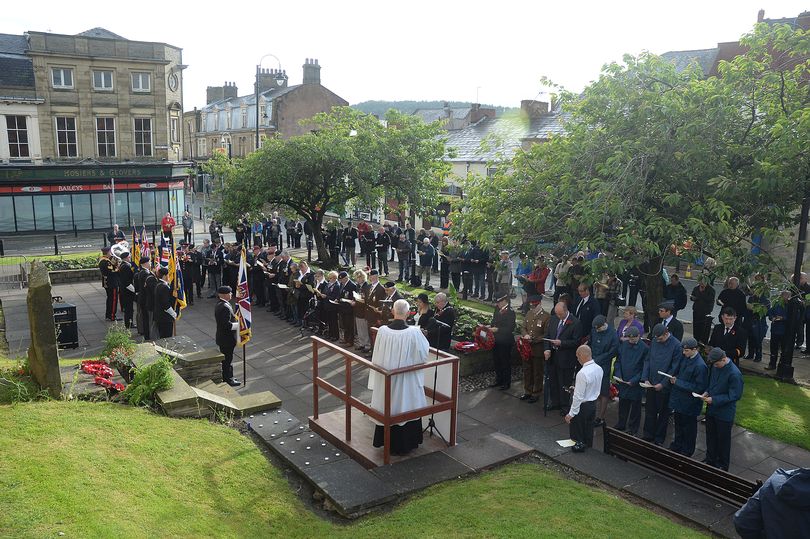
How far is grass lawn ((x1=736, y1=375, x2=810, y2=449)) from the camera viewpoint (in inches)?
416

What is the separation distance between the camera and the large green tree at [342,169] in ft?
78.9

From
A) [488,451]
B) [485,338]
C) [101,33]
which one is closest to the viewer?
[488,451]

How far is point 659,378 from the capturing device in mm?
9883

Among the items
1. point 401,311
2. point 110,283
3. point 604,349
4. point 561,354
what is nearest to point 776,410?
point 604,349

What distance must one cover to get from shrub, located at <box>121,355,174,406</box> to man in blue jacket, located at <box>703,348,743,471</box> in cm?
796

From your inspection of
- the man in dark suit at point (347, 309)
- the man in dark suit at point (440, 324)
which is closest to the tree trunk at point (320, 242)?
the man in dark suit at point (347, 309)

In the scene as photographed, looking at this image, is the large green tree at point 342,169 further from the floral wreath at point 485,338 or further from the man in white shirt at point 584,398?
the man in white shirt at point 584,398

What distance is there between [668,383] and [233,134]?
66.5 metres

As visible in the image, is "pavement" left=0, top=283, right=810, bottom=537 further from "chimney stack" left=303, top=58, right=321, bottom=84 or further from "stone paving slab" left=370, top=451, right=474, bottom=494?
"chimney stack" left=303, top=58, right=321, bottom=84

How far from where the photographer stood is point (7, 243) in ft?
124

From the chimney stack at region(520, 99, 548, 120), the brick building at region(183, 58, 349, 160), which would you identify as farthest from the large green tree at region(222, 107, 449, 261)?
the brick building at region(183, 58, 349, 160)

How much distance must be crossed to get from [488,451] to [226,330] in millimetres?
5995

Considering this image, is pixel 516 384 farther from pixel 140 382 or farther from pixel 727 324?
pixel 140 382

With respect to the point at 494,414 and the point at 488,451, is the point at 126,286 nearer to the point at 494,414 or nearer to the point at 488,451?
the point at 494,414
